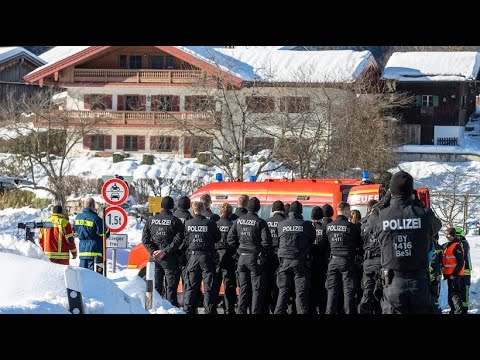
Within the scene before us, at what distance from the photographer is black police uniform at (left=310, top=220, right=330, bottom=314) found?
1526 centimetres

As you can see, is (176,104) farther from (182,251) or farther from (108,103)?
(182,251)

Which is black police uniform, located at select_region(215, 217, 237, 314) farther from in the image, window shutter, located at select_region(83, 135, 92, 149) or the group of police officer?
window shutter, located at select_region(83, 135, 92, 149)

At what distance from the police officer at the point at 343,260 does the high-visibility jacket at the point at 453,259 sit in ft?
8.43

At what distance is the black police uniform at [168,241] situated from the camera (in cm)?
1606

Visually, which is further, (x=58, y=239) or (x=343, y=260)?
(x=58, y=239)

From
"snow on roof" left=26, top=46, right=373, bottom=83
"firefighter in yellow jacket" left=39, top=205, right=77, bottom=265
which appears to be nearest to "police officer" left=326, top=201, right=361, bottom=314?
"firefighter in yellow jacket" left=39, top=205, right=77, bottom=265

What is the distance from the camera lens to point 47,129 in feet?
149

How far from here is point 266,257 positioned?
615 inches

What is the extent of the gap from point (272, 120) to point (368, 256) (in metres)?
25.7

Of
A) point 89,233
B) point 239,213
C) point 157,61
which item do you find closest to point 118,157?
point 157,61

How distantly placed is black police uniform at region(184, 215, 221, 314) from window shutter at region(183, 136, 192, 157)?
26.2 m

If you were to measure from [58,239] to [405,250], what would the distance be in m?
8.33
